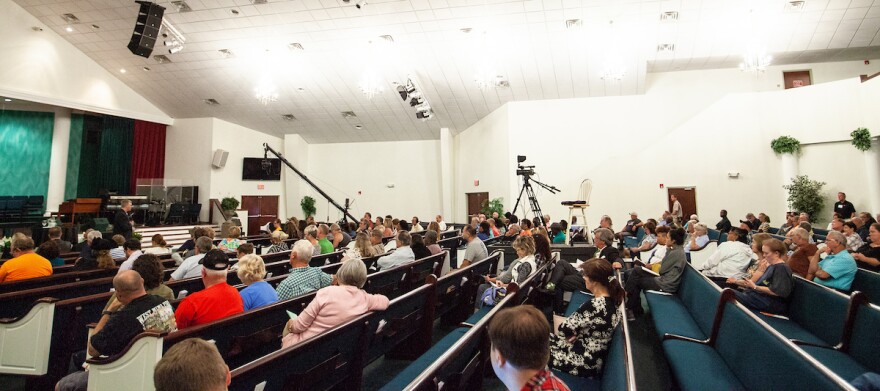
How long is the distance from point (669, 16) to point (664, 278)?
21.4 feet

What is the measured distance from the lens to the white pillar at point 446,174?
46.0ft

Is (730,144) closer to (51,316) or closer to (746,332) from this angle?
(746,332)

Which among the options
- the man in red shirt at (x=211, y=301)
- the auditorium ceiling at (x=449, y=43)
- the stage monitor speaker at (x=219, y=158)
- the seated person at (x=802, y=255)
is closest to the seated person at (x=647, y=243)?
the seated person at (x=802, y=255)

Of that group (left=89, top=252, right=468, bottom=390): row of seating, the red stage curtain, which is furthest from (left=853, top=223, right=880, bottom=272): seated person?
the red stage curtain

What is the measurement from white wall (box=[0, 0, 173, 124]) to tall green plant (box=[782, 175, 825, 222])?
18.1 m

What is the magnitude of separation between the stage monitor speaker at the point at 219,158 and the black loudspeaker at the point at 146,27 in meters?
6.07

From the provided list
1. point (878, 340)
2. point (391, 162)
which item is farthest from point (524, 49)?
point (878, 340)

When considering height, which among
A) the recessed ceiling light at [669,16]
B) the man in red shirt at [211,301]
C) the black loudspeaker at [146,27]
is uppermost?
the recessed ceiling light at [669,16]

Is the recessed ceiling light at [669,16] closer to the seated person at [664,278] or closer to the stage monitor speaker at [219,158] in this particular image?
the seated person at [664,278]

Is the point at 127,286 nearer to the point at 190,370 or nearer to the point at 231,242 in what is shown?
the point at 190,370

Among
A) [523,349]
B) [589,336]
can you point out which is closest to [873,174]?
[589,336]

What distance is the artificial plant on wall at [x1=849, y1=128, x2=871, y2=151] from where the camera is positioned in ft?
28.4

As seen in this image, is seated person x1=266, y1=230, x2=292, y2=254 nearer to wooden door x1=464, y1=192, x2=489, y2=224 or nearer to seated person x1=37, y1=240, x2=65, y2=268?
seated person x1=37, y1=240, x2=65, y2=268

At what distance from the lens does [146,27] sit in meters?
7.59
